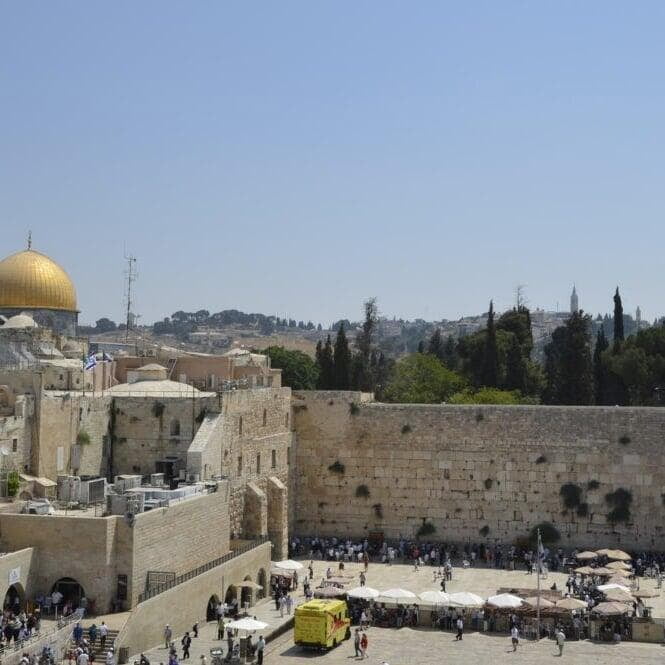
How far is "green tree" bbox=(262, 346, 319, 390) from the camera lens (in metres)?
65.7

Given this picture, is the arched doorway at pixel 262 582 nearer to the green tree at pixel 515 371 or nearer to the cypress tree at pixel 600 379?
the cypress tree at pixel 600 379

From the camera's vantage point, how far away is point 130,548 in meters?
24.1

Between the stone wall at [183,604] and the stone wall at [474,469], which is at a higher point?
the stone wall at [474,469]

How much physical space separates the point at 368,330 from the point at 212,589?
3515cm

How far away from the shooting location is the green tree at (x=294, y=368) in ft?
216

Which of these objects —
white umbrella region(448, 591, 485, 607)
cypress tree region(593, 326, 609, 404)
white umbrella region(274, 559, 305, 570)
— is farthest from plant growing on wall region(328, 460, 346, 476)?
cypress tree region(593, 326, 609, 404)

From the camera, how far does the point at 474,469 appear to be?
36.0m

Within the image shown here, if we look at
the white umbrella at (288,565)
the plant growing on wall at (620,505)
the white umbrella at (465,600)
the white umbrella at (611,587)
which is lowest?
the white umbrella at (465,600)

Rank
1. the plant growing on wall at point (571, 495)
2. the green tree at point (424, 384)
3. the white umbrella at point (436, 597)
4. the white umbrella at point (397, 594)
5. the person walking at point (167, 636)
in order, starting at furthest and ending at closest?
the green tree at point (424, 384)
the plant growing on wall at point (571, 495)
the white umbrella at point (397, 594)
the white umbrella at point (436, 597)
the person walking at point (167, 636)

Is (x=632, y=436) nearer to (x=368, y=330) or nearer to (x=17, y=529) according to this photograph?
(x=17, y=529)

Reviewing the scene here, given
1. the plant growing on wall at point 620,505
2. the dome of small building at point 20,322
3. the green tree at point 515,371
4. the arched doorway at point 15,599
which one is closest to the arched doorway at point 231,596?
the arched doorway at point 15,599

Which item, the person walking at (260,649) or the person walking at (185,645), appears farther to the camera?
the person walking at (260,649)

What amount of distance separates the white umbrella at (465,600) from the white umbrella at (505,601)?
28cm

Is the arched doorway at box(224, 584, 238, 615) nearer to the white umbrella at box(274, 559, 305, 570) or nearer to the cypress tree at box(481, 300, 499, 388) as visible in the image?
the white umbrella at box(274, 559, 305, 570)
